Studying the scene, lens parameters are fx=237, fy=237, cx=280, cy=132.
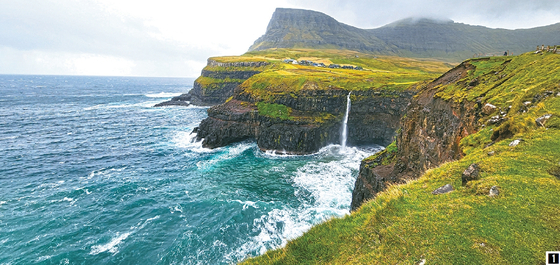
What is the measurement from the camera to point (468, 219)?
7.66 metres

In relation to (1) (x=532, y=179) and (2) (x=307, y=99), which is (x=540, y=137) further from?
(2) (x=307, y=99)

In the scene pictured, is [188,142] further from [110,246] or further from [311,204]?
[311,204]

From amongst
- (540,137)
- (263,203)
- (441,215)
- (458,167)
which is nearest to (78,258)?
(263,203)

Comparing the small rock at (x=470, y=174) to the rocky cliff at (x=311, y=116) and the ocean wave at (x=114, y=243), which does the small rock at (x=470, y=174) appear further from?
the rocky cliff at (x=311, y=116)

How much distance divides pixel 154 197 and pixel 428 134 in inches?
1365

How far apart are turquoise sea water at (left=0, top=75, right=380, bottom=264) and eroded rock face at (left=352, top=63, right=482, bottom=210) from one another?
25.1 feet

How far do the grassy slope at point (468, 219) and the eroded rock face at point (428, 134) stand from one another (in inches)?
216

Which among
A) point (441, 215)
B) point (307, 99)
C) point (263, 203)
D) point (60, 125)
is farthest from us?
point (60, 125)

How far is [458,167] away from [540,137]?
366 cm

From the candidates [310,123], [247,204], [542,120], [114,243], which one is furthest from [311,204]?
[310,123]

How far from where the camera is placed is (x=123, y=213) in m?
29.4

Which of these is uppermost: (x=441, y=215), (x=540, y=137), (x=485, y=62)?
(x=485, y=62)

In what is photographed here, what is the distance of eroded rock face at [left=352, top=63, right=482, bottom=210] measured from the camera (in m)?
18.6

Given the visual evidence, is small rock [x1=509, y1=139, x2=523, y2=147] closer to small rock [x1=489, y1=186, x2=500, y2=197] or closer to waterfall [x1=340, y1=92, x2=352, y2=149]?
small rock [x1=489, y1=186, x2=500, y2=197]
